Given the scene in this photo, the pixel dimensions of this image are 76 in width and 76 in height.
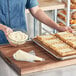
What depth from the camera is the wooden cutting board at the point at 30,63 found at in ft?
5.71

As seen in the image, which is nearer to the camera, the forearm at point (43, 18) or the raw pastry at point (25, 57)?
the raw pastry at point (25, 57)

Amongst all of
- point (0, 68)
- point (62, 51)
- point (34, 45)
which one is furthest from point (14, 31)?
point (62, 51)

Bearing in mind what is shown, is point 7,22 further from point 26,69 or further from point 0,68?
point 26,69

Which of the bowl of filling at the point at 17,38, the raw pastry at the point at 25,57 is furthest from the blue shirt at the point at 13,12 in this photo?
the raw pastry at the point at 25,57

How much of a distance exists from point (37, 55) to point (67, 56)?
21 cm

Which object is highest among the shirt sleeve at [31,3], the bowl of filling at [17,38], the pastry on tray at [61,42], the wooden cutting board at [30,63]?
the shirt sleeve at [31,3]

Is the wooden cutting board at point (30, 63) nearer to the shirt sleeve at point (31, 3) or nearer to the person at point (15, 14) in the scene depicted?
the person at point (15, 14)

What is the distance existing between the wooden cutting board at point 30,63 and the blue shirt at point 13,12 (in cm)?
41

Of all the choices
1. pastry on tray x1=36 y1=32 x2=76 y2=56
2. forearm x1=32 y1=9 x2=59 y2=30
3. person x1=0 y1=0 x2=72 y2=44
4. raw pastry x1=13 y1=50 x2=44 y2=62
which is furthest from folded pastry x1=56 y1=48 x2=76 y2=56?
forearm x1=32 y1=9 x2=59 y2=30

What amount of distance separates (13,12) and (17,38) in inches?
18.6

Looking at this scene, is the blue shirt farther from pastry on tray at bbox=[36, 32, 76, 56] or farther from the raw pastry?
the raw pastry

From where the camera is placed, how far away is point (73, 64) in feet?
6.13

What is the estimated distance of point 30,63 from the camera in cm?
180

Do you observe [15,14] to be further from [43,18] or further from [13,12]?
[43,18]
